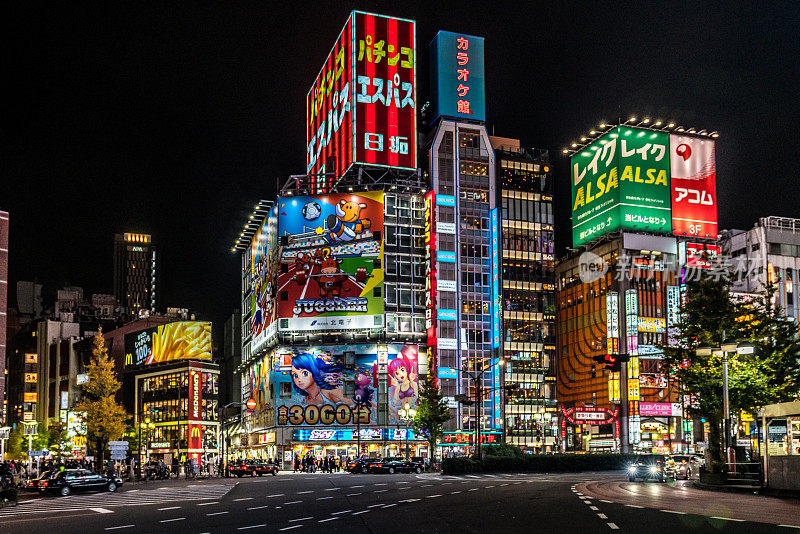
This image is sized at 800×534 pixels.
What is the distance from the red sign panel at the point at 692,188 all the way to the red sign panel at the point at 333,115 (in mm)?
45426

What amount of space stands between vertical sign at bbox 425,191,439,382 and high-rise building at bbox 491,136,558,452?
13306 millimetres

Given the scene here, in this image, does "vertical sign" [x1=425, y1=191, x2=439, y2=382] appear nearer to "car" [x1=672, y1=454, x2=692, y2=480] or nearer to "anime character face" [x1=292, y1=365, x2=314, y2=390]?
"anime character face" [x1=292, y1=365, x2=314, y2=390]

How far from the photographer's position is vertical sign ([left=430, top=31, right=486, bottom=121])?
4712 inches

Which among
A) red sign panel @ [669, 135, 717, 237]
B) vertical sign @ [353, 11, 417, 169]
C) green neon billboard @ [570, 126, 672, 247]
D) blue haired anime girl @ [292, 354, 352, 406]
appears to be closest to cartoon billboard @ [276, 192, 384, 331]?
blue haired anime girl @ [292, 354, 352, 406]

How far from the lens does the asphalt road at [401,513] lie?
22.3 metres

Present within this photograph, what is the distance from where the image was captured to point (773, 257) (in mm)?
141250

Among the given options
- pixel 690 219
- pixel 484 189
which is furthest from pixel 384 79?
pixel 690 219

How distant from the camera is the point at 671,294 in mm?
122062

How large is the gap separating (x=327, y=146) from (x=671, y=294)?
5185cm

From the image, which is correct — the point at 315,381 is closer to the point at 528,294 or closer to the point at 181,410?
the point at 528,294

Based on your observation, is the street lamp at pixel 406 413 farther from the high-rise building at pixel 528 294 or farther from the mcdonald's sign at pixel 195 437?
A: the mcdonald's sign at pixel 195 437

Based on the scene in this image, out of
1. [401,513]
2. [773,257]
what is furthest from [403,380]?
[401,513]

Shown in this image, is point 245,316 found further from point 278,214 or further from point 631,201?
point 631,201

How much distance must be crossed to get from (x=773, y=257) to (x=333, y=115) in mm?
73984
